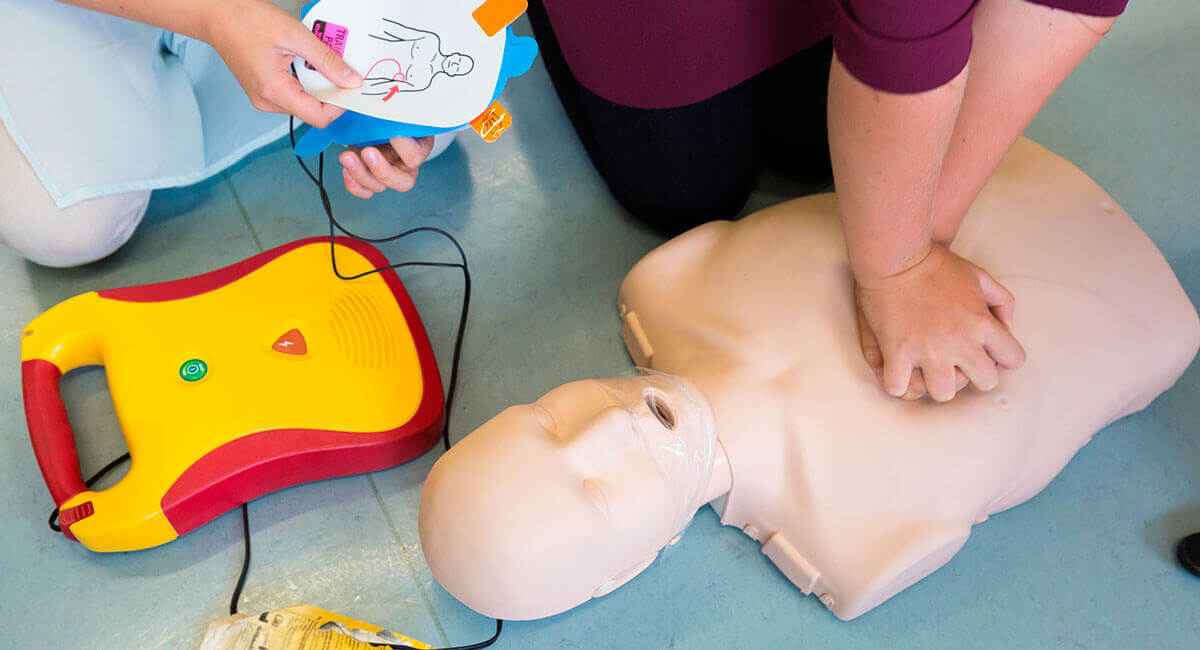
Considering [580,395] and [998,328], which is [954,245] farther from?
[580,395]

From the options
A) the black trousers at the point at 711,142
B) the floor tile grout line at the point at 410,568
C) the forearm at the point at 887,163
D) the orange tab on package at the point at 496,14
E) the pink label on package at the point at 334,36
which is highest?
the pink label on package at the point at 334,36

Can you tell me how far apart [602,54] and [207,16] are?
0.38m

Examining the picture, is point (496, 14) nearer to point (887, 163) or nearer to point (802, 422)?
point (887, 163)

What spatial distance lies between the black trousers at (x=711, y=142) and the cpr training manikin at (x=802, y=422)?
0.11 meters

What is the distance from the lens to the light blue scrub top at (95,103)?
3.54ft

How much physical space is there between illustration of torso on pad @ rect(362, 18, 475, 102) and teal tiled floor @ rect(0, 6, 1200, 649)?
36 centimetres

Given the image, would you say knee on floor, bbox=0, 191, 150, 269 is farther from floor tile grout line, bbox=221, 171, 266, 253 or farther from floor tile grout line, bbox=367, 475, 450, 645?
floor tile grout line, bbox=367, 475, 450, 645

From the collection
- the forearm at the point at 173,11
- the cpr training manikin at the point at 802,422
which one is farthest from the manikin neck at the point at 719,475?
the forearm at the point at 173,11

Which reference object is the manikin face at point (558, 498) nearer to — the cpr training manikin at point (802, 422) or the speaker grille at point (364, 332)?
the cpr training manikin at point (802, 422)

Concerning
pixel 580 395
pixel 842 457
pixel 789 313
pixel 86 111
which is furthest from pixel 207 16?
pixel 842 457

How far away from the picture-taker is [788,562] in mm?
923

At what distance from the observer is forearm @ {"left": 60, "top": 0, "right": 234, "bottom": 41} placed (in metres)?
0.89

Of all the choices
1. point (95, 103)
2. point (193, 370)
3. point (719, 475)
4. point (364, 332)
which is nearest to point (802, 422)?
point (719, 475)

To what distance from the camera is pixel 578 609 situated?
3.15ft
